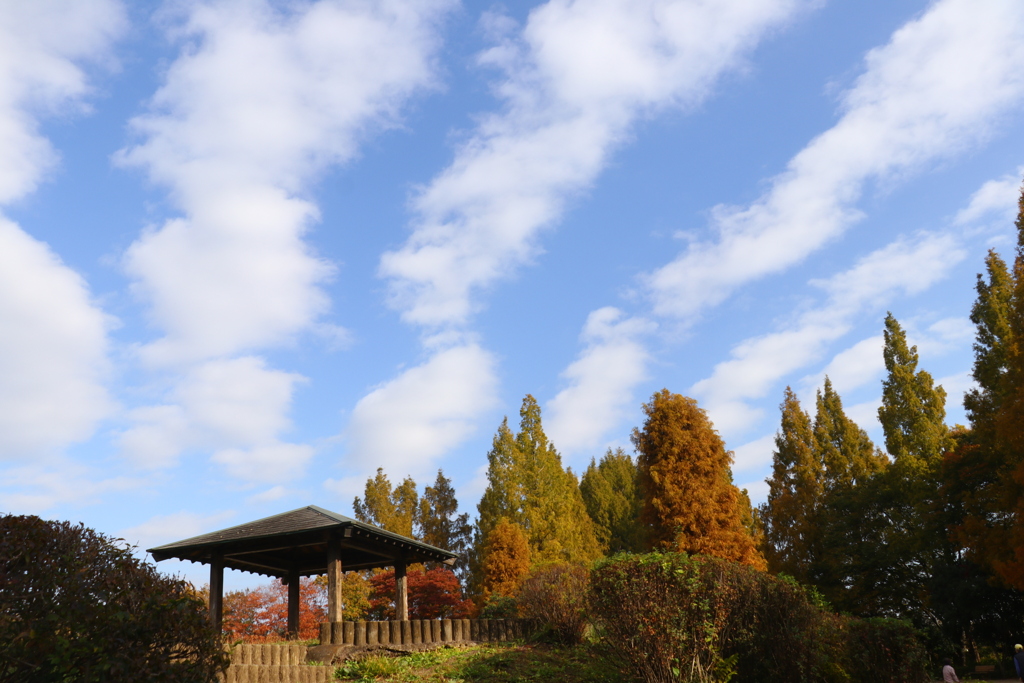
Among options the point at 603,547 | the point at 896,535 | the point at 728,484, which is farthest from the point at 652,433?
the point at 603,547

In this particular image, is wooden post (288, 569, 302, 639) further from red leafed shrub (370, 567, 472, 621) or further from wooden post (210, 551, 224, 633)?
red leafed shrub (370, 567, 472, 621)

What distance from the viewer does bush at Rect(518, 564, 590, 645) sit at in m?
15.2

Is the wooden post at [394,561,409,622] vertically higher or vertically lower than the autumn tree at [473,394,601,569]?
lower

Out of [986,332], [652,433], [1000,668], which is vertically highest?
[986,332]

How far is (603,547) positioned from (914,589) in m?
17.8

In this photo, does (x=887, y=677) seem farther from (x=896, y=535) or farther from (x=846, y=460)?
(x=846, y=460)

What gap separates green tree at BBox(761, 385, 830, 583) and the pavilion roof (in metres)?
20.9

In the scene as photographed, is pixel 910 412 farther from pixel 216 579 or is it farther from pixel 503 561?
pixel 216 579

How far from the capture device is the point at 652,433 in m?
23.4

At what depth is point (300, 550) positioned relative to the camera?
1805cm

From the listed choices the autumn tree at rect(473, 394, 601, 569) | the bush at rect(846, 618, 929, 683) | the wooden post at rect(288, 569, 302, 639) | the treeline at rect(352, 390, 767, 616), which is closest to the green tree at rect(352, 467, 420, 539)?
the treeline at rect(352, 390, 767, 616)

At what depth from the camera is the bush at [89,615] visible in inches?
161

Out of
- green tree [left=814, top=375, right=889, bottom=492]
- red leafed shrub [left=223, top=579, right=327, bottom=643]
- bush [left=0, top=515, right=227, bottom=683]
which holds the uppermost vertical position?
green tree [left=814, top=375, right=889, bottom=492]

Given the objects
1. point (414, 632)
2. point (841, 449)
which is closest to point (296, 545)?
point (414, 632)
